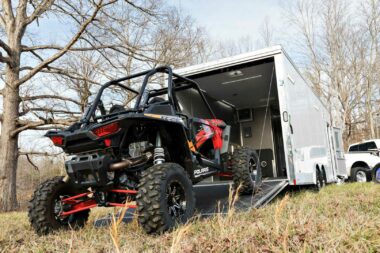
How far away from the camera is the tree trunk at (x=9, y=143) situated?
35.8 ft

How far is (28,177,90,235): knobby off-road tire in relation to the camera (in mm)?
3713

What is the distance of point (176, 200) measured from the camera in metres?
3.56

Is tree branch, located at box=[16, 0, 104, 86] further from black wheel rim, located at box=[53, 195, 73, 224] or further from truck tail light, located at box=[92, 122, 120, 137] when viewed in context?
truck tail light, located at box=[92, 122, 120, 137]

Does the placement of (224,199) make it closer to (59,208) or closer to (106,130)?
(59,208)

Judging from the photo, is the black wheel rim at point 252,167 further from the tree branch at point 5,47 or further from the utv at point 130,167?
the tree branch at point 5,47

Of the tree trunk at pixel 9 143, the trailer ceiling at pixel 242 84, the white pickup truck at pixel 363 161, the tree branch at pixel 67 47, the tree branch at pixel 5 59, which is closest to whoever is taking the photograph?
the trailer ceiling at pixel 242 84

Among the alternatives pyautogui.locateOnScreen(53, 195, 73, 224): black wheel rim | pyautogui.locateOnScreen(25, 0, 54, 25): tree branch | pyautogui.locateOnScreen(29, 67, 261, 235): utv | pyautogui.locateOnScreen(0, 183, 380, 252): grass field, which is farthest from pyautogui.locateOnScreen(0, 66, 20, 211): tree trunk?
pyautogui.locateOnScreen(0, 183, 380, 252): grass field

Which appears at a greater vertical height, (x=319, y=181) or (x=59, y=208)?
(x=59, y=208)

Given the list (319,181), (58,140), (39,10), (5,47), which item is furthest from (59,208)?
(39,10)

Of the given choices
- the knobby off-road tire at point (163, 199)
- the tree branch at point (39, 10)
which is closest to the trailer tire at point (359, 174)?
the knobby off-road tire at point (163, 199)

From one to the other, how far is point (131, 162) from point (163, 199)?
70cm

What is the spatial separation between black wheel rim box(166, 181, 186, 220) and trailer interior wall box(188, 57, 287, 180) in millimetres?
4496

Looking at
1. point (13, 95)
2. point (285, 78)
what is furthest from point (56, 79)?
point (285, 78)

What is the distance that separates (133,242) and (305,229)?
4.56ft
